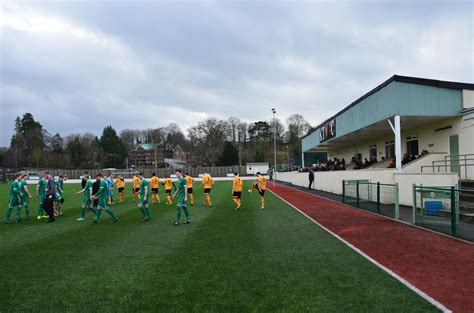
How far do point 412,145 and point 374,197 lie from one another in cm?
1018

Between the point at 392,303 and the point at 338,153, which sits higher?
the point at 338,153

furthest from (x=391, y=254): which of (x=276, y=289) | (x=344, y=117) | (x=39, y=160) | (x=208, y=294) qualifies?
(x=39, y=160)

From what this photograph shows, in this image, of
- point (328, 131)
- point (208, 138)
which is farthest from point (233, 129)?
point (328, 131)

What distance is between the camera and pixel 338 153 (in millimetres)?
45406

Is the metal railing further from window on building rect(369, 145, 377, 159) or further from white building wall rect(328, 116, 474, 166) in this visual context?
window on building rect(369, 145, 377, 159)

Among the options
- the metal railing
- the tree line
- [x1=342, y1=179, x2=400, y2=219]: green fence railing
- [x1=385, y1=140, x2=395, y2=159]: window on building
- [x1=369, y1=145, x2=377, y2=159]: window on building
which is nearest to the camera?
[x1=342, y1=179, x2=400, y2=219]: green fence railing

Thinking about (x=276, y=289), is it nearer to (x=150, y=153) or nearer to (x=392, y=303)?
(x=392, y=303)

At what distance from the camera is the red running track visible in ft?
18.7

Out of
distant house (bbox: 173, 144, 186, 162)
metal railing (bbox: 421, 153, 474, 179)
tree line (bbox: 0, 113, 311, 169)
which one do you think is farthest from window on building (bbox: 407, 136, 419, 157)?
distant house (bbox: 173, 144, 186, 162)

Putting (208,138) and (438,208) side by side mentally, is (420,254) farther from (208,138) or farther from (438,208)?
(208,138)

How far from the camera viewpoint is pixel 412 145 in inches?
965

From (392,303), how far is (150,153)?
11242 cm

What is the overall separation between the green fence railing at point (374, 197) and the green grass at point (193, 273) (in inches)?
205

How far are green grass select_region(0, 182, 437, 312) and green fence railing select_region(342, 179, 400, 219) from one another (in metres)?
5.22
